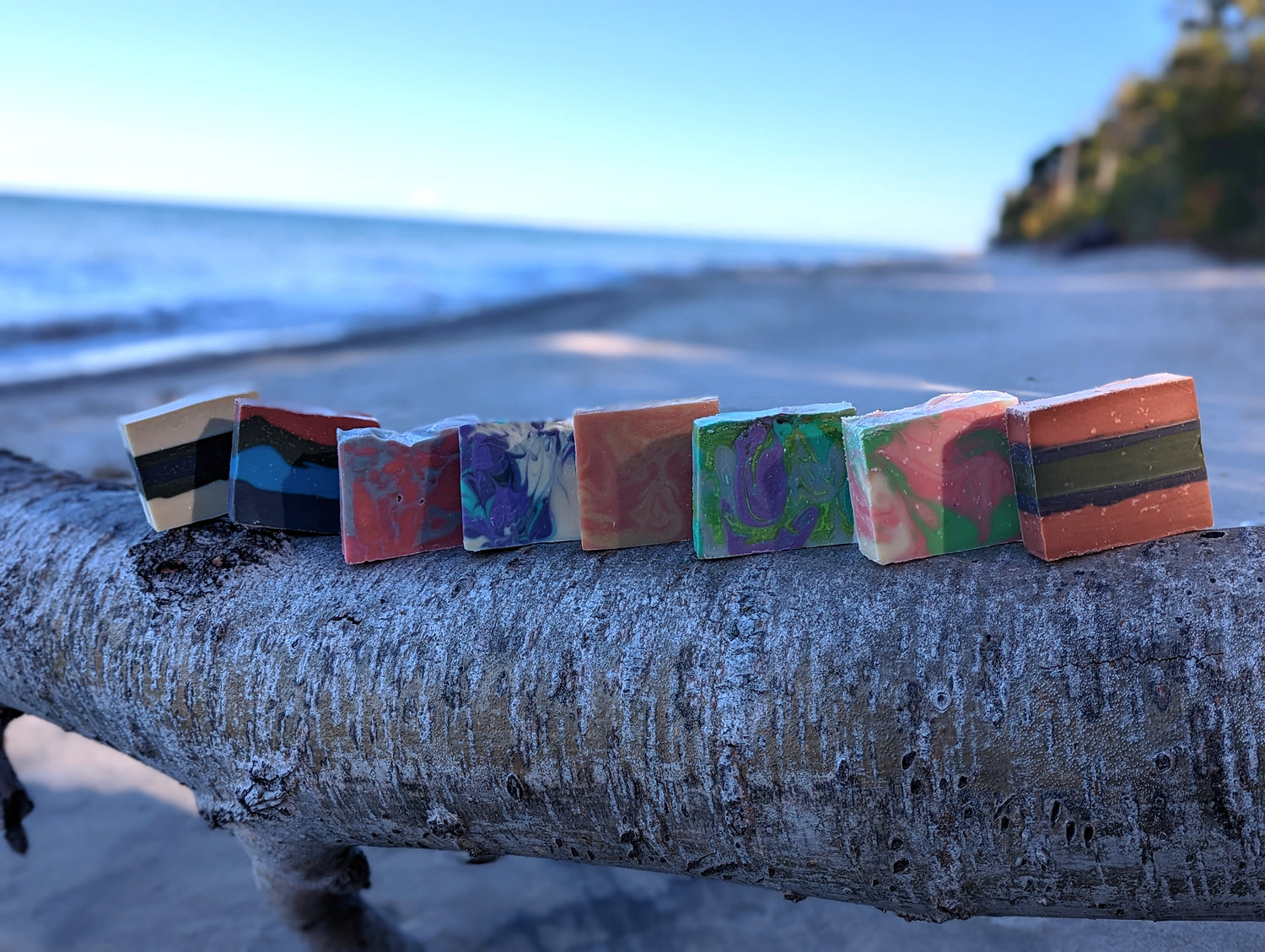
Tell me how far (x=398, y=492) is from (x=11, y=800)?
1444 mm

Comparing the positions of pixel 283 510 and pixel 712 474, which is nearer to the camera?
pixel 712 474

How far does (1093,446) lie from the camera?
117cm

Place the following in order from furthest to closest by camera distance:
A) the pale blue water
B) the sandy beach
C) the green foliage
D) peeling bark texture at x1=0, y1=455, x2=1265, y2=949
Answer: the green foliage < the pale blue water < the sandy beach < peeling bark texture at x1=0, y1=455, x2=1265, y2=949

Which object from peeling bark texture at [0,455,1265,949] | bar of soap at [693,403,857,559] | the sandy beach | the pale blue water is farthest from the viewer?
the pale blue water

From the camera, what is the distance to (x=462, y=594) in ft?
4.39

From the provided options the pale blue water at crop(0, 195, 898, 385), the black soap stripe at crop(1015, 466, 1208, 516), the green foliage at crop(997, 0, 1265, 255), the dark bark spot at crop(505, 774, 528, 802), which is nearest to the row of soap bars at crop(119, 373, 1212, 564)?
the black soap stripe at crop(1015, 466, 1208, 516)

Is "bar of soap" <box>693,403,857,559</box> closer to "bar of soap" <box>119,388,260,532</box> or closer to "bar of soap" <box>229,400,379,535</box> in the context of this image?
"bar of soap" <box>229,400,379,535</box>

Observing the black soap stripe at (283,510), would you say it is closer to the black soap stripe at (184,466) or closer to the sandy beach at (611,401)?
the black soap stripe at (184,466)

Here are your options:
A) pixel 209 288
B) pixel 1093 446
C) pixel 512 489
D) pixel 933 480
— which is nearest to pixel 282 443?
pixel 512 489

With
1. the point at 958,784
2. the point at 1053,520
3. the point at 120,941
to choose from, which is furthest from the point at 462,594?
the point at 120,941

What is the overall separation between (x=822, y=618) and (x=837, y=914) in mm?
1170

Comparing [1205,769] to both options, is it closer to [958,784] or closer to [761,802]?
[958,784]

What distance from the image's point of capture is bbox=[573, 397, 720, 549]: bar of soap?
1363 mm

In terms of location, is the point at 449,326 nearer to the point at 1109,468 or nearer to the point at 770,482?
the point at 770,482
